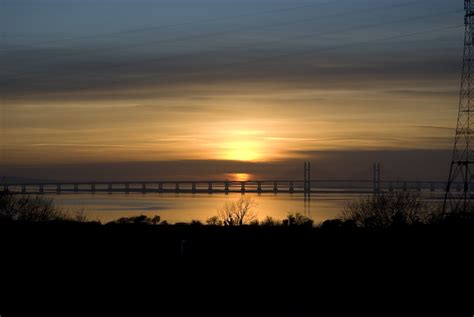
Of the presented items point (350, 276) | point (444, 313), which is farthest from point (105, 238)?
point (444, 313)

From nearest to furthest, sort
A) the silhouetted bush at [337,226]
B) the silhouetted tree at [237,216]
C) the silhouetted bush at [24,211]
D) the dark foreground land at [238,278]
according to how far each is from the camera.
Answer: the dark foreground land at [238,278], the silhouetted bush at [337,226], the silhouetted bush at [24,211], the silhouetted tree at [237,216]

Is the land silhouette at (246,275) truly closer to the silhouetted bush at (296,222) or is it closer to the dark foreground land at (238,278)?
the dark foreground land at (238,278)

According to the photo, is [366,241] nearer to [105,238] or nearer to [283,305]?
[105,238]

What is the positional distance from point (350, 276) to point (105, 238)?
8645 millimetres

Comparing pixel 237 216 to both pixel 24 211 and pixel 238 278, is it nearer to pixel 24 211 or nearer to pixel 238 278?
pixel 24 211

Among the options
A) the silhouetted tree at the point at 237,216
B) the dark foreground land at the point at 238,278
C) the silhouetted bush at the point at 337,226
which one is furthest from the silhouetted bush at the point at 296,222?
the dark foreground land at the point at 238,278

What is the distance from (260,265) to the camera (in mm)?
15969

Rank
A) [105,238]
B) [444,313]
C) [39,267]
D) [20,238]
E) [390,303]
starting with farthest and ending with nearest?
[105,238], [20,238], [39,267], [390,303], [444,313]

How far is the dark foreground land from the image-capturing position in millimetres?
11852

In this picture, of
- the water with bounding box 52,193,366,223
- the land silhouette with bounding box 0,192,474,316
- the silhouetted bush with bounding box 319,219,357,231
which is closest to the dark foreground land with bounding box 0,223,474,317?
the land silhouette with bounding box 0,192,474,316

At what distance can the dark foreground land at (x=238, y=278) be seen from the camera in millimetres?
11852

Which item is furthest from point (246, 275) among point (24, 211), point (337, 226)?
point (24, 211)

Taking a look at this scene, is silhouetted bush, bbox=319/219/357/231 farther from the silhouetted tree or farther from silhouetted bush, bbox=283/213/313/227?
the silhouetted tree

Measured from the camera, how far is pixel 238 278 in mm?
14398
